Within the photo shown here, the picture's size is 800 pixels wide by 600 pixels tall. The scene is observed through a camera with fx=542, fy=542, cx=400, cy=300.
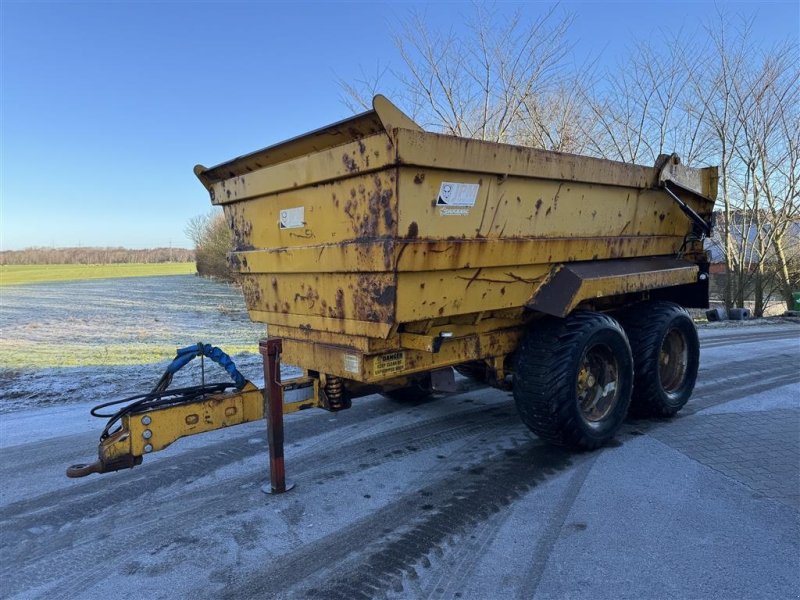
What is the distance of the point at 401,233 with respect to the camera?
3041 mm

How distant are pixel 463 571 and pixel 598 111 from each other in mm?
14821

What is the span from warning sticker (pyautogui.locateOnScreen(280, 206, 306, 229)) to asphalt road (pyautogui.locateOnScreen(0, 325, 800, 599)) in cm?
174

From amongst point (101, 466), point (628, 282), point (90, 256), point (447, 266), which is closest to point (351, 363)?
point (447, 266)

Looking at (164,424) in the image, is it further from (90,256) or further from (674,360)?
(90,256)

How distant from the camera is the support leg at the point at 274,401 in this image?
11.1 feet

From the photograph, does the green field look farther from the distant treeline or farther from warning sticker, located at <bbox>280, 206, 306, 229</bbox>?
warning sticker, located at <bbox>280, 206, 306, 229</bbox>

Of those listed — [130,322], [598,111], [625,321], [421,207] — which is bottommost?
[130,322]

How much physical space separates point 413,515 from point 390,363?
933 millimetres

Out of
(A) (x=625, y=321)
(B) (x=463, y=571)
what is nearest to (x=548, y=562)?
(B) (x=463, y=571)

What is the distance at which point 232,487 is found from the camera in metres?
3.58

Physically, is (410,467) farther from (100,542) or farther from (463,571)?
(100,542)

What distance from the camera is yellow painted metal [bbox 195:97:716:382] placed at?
121 inches

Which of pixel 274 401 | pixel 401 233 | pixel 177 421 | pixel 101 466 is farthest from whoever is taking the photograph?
pixel 274 401

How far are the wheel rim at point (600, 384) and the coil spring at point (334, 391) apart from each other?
1919 mm
